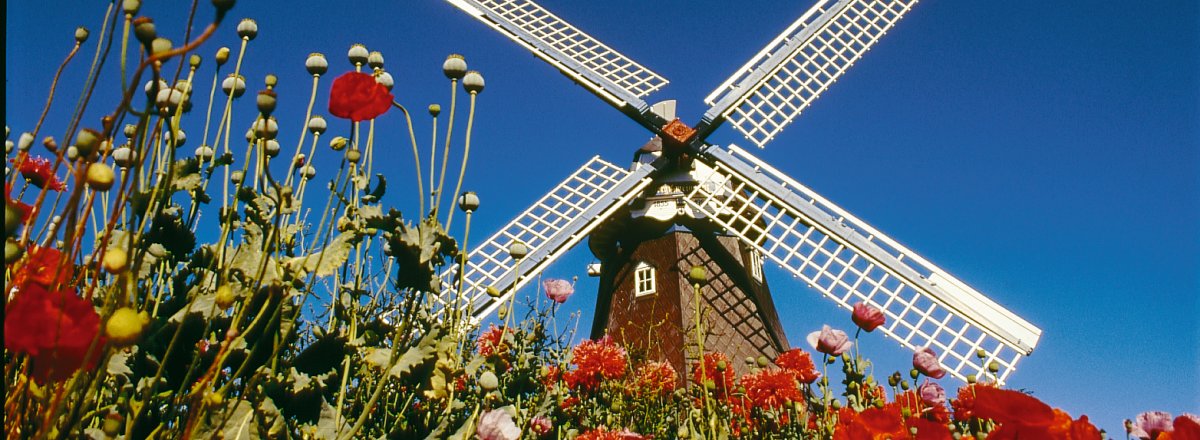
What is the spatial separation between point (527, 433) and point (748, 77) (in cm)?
757

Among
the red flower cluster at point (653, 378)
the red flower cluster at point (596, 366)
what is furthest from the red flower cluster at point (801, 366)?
the red flower cluster at point (596, 366)

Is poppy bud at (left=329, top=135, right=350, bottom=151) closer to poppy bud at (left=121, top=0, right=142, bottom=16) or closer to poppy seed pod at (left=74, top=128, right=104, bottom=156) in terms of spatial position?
poppy bud at (left=121, top=0, right=142, bottom=16)

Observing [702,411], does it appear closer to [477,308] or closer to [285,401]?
[285,401]

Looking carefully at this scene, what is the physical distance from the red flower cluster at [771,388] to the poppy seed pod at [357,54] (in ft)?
5.63

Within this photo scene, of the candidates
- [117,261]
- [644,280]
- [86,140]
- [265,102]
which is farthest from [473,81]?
[644,280]

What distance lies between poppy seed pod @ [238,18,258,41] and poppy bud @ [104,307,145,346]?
1107 mm

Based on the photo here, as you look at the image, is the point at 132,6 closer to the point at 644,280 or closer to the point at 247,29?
the point at 247,29

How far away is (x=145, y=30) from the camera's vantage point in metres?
0.72

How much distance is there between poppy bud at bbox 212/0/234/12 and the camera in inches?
26.0

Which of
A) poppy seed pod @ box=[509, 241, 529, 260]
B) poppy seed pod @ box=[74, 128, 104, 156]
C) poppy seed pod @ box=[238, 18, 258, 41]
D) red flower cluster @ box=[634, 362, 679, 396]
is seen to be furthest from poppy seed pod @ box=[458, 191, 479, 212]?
red flower cluster @ box=[634, 362, 679, 396]

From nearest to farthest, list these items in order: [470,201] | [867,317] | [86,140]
→ [86,140] < [470,201] < [867,317]

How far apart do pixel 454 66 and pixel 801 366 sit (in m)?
1.78

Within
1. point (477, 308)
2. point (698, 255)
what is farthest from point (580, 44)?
point (477, 308)

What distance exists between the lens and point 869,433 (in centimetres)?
140
